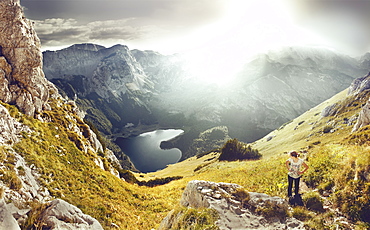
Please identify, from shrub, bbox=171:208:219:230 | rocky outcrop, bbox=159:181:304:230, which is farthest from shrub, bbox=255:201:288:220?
shrub, bbox=171:208:219:230

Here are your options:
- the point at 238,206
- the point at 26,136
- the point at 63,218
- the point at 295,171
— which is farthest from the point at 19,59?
the point at 295,171

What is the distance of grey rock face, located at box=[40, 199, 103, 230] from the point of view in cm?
1081

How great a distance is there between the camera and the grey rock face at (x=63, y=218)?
35.5 ft

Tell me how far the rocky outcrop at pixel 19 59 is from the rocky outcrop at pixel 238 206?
35.0 metres

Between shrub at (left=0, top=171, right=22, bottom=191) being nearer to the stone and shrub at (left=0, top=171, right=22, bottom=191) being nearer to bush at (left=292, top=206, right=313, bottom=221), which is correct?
the stone

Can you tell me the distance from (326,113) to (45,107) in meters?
179

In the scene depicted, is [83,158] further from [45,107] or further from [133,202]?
[45,107]

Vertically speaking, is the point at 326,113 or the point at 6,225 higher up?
the point at 6,225

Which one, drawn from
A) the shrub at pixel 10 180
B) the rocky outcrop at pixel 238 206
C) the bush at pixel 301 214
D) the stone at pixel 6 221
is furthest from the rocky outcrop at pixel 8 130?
the bush at pixel 301 214

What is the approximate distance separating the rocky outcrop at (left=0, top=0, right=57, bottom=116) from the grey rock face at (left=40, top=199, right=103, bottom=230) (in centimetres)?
2919

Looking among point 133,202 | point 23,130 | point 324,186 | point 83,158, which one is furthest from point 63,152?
point 324,186

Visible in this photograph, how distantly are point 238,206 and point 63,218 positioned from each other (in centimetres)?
1016

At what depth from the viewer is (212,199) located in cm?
1112

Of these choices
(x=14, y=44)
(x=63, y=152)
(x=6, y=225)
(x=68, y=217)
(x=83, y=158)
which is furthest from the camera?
(x=14, y=44)
